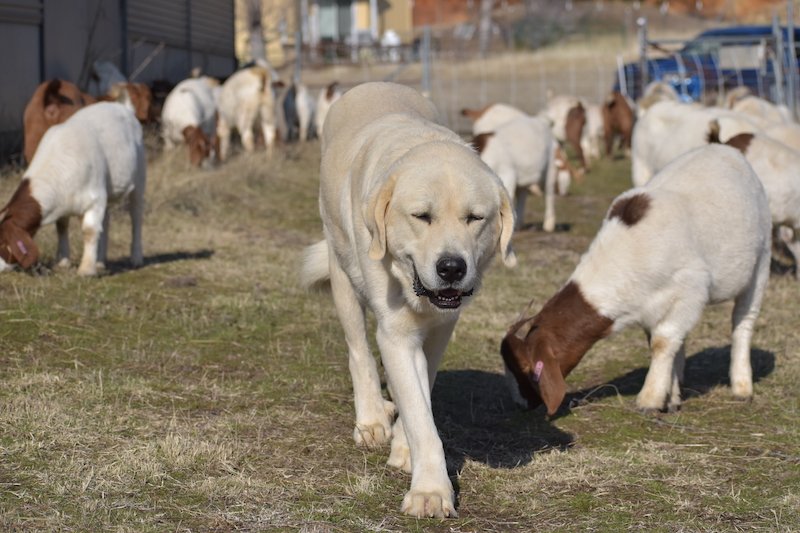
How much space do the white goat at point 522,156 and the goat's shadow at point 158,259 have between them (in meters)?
3.01

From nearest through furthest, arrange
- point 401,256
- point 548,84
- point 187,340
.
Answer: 1. point 401,256
2. point 187,340
3. point 548,84

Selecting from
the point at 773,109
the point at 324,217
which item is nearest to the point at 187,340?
the point at 324,217

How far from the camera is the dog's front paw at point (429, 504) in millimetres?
4496

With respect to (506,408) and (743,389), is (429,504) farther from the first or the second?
(743,389)

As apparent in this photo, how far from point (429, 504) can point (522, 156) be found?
845 cm

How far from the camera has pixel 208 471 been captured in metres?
4.97

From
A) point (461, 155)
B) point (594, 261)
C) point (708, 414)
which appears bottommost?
point (708, 414)

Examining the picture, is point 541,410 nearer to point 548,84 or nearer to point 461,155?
point 461,155

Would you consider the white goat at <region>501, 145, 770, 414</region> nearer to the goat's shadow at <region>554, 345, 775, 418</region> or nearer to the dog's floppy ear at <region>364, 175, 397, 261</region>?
the goat's shadow at <region>554, 345, 775, 418</region>

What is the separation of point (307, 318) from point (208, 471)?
3.39 m

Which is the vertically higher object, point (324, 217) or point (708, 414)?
point (324, 217)

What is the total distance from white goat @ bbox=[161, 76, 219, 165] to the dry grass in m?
6.17

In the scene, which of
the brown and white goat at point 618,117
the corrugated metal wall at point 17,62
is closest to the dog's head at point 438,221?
the corrugated metal wall at point 17,62

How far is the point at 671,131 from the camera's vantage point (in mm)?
12422
